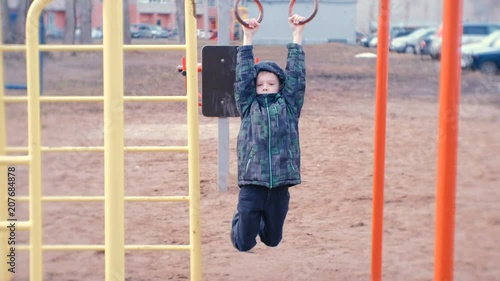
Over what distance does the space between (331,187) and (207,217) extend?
1.50 metres

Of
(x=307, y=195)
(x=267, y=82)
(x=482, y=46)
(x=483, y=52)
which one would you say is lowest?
(x=307, y=195)

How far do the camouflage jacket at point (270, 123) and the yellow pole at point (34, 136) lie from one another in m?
0.90

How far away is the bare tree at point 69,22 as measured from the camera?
14.9 m

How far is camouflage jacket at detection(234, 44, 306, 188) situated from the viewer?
3109mm

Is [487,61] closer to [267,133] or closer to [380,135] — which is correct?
[380,135]

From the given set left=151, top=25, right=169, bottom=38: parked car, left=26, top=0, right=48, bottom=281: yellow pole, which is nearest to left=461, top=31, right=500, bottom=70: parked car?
left=151, top=25, right=169, bottom=38: parked car

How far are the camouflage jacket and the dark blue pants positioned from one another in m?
0.07

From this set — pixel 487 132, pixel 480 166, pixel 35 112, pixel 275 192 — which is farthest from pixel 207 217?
pixel 487 132

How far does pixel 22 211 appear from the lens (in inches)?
240

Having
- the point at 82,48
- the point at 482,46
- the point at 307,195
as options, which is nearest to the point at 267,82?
the point at 82,48

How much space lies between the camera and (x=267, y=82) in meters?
3.20

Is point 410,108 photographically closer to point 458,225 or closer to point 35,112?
point 458,225

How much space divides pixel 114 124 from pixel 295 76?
114 cm

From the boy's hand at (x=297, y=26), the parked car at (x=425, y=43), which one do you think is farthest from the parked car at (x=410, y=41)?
the boy's hand at (x=297, y=26)
